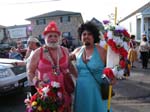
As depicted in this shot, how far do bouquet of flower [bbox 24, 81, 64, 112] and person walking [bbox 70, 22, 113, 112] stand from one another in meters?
0.31

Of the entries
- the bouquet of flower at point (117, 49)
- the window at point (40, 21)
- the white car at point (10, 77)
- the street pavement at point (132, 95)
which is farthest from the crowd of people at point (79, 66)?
the window at point (40, 21)

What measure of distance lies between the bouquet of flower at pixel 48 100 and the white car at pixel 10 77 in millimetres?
4253

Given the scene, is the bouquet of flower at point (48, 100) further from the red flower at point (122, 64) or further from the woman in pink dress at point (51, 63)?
the red flower at point (122, 64)

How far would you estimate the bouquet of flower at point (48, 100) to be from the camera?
4.61m

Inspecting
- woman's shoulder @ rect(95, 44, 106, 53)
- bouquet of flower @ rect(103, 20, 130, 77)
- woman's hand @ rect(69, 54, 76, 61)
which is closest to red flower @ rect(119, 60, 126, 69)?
bouquet of flower @ rect(103, 20, 130, 77)

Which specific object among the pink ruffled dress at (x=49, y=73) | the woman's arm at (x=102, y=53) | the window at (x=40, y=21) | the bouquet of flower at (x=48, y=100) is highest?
the window at (x=40, y=21)

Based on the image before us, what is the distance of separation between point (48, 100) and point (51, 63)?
533 millimetres

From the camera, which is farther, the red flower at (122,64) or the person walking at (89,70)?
the person walking at (89,70)

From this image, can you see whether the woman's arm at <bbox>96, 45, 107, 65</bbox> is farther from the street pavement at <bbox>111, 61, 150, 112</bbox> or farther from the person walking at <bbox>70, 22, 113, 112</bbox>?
the street pavement at <bbox>111, 61, 150, 112</bbox>

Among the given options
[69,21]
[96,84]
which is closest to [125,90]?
[96,84]

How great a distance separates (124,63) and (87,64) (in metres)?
0.50

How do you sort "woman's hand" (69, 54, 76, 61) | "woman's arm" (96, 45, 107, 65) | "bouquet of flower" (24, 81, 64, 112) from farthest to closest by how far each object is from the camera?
"woman's hand" (69, 54, 76, 61), "woman's arm" (96, 45, 107, 65), "bouquet of flower" (24, 81, 64, 112)

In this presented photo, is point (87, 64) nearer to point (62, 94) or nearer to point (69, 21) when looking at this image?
point (62, 94)

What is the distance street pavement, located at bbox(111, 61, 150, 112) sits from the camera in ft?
26.2
